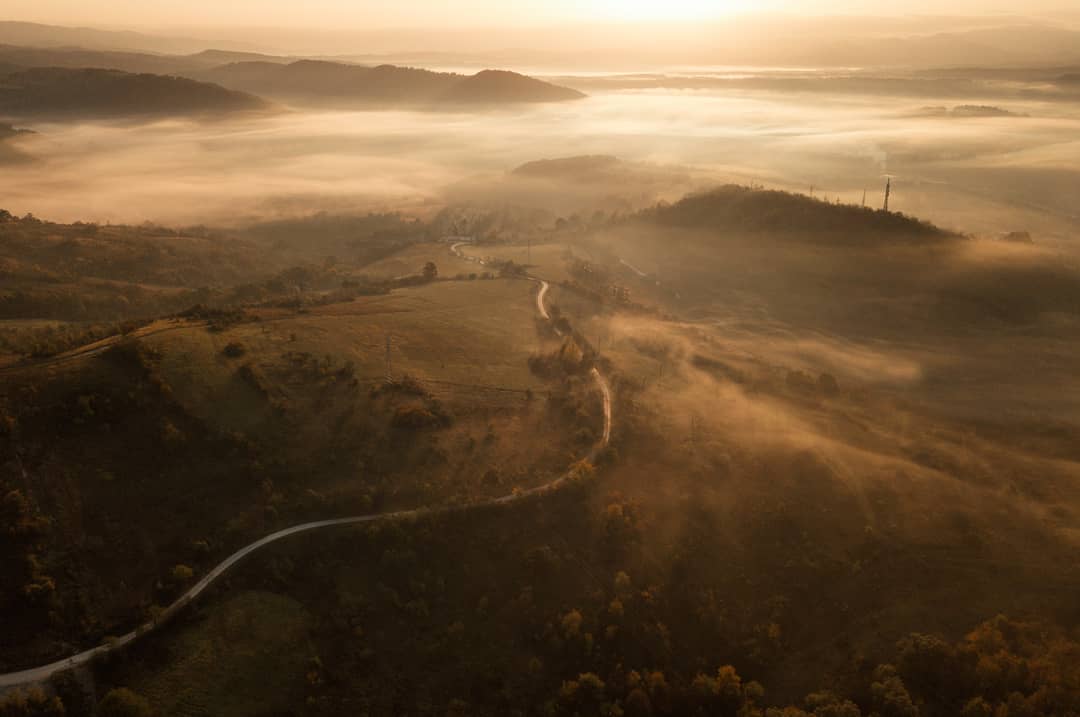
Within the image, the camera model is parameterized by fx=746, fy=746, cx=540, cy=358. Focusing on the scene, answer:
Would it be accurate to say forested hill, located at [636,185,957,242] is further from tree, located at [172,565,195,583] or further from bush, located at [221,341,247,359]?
tree, located at [172,565,195,583]

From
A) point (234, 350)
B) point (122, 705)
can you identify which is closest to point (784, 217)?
point (234, 350)

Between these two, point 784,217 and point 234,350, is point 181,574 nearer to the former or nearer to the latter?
point 234,350

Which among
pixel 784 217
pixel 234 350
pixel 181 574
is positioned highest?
pixel 784 217

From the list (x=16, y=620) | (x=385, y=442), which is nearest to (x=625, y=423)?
(x=385, y=442)

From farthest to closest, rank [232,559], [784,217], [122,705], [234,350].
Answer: [784,217]
[234,350]
[232,559]
[122,705]

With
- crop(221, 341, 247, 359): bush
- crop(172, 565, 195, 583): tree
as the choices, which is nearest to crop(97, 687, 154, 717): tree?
crop(172, 565, 195, 583): tree

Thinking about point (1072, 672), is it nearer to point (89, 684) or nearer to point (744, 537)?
point (744, 537)

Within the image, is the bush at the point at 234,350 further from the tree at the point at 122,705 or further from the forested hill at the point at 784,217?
the forested hill at the point at 784,217
